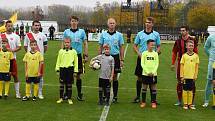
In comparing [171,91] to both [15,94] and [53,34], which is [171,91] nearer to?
[15,94]

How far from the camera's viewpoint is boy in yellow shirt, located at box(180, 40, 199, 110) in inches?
411

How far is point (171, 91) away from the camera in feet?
43.9

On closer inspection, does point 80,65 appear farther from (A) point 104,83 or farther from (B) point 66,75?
(A) point 104,83

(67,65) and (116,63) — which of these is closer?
(67,65)

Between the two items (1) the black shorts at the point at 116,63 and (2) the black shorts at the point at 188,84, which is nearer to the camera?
(2) the black shorts at the point at 188,84

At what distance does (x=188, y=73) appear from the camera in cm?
1045

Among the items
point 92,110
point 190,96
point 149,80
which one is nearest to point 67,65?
point 92,110

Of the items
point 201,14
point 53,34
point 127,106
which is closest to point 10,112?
point 127,106

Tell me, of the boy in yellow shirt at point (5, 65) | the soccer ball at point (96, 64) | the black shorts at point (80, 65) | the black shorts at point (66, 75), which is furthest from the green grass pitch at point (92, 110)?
the soccer ball at point (96, 64)

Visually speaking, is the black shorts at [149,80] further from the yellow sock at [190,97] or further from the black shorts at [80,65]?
the black shorts at [80,65]

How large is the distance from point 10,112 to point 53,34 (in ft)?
140

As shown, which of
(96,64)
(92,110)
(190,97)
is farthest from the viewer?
(96,64)

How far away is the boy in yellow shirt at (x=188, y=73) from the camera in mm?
10430

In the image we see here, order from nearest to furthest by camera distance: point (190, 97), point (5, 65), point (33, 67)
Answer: point (190, 97)
point (33, 67)
point (5, 65)
